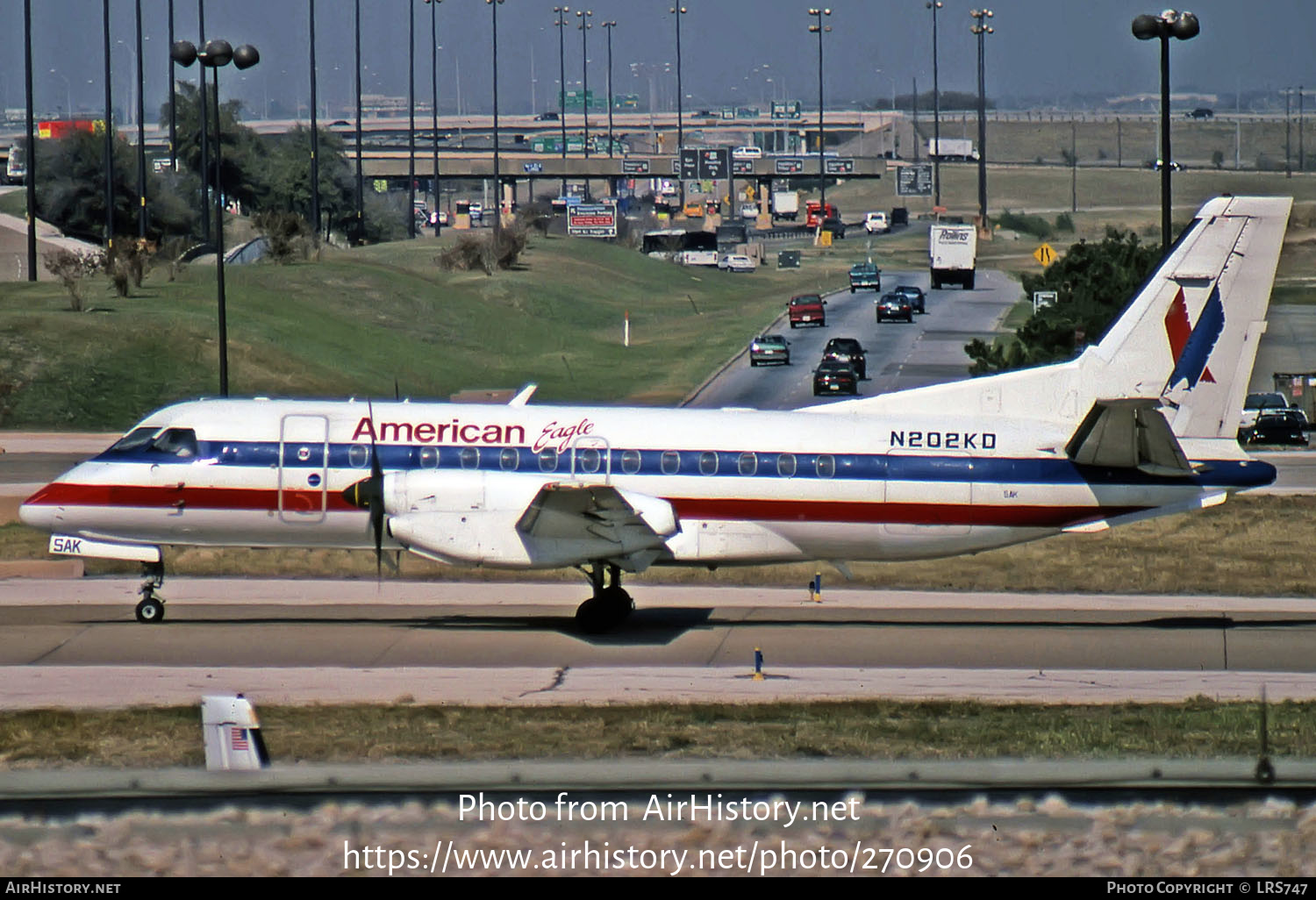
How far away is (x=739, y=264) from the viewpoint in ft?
387

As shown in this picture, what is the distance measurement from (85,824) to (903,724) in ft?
28.9

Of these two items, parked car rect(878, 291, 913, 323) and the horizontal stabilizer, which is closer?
the horizontal stabilizer

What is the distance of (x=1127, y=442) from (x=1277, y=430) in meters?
29.9

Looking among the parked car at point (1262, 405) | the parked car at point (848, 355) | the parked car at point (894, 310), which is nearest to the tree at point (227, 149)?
the parked car at point (894, 310)

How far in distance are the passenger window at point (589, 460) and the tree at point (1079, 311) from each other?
1184 inches

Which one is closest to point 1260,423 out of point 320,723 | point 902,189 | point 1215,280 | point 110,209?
point 1215,280

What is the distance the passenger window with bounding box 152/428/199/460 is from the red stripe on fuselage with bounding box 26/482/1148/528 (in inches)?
19.7

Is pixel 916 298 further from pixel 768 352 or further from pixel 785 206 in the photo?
pixel 785 206

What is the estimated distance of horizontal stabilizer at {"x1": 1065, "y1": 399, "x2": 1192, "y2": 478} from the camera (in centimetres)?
2147

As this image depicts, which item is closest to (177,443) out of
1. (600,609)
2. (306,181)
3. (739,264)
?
(600,609)

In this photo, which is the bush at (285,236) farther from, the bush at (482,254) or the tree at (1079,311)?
the tree at (1079,311)

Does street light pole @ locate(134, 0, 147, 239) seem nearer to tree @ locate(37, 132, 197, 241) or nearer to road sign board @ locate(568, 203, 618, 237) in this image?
tree @ locate(37, 132, 197, 241)

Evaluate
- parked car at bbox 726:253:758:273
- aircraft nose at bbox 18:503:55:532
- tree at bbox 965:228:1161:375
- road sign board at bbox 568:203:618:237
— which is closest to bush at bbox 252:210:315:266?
tree at bbox 965:228:1161:375

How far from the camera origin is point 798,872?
10.5m
